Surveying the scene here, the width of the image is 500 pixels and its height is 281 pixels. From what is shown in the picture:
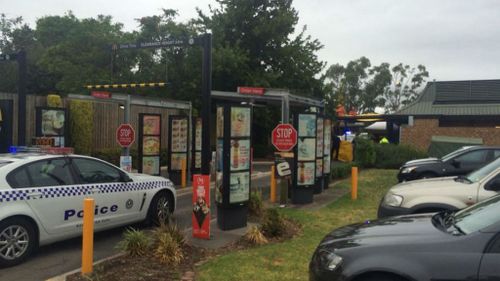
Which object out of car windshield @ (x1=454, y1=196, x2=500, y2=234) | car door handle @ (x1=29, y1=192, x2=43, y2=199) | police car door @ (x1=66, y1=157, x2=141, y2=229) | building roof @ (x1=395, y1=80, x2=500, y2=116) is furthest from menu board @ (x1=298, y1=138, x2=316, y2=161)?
building roof @ (x1=395, y1=80, x2=500, y2=116)

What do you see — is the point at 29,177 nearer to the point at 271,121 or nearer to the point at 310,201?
the point at 310,201

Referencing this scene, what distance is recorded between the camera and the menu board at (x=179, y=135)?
647 inches

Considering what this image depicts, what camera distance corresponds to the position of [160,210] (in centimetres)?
962

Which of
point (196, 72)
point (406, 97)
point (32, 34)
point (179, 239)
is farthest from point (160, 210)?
point (406, 97)

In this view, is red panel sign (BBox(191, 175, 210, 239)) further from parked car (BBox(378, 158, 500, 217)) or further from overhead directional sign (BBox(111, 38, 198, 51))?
overhead directional sign (BBox(111, 38, 198, 51))

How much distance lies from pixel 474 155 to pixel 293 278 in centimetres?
1100

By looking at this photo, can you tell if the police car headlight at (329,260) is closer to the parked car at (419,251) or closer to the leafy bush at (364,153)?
the parked car at (419,251)

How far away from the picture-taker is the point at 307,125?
1284 centimetres

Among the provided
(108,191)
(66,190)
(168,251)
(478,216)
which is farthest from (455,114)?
(478,216)

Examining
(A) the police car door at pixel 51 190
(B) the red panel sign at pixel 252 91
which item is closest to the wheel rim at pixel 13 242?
(A) the police car door at pixel 51 190

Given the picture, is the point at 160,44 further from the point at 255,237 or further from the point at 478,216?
the point at 478,216

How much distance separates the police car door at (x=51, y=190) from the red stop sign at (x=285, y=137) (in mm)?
4994

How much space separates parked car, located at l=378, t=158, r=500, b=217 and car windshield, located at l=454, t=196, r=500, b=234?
2315mm

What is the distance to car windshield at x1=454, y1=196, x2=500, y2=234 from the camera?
4.25 m
